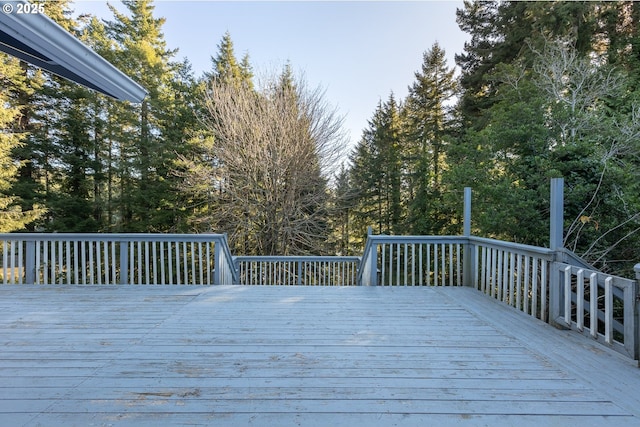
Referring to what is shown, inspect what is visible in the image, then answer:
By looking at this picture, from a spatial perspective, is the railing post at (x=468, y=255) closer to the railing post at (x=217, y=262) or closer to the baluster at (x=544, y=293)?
the baluster at (x=544, y=293)

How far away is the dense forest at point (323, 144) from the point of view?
5.63 m

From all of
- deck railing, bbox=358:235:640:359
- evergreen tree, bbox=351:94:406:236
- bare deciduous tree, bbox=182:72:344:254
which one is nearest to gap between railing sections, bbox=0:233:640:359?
deck railing, bbox=358:235:640:359

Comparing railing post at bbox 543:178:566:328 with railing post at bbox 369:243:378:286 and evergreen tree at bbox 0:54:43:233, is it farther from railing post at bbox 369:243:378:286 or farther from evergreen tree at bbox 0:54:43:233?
evergreen tree at bbox 0:54:43:233

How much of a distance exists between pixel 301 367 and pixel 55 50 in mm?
2536

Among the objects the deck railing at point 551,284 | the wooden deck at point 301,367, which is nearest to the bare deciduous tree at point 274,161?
the deck railing at point 551,284

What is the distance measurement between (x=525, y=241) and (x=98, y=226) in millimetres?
14015

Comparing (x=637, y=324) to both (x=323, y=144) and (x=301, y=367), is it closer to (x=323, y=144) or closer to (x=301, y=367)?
(x=301, y=367)

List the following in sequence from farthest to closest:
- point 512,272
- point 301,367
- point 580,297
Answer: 1. point 512,272
2. point 580,297
3. point 301,367

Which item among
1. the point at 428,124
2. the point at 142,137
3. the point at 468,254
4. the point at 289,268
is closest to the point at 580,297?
the point at 468,254

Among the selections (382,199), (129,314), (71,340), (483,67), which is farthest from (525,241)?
(382,199)

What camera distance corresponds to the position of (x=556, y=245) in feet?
9.36

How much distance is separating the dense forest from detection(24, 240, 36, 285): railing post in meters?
5.21

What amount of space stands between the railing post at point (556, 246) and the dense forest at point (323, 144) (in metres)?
2.82

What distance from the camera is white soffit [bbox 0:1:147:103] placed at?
159cm
